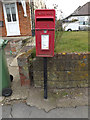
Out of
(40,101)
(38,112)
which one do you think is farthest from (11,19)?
(38,112)

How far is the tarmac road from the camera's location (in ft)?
7.54

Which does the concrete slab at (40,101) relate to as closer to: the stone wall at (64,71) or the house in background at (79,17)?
the stone wall at (64,71)

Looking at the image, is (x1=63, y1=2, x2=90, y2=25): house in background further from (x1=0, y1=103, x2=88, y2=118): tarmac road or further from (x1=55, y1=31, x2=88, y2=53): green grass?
(x1=0, y1=103, x2=88, y2=118): tarmac road

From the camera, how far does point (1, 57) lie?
2646mm

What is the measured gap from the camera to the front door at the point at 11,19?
812 cm

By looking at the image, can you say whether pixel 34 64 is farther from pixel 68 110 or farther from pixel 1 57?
pixel 68 110

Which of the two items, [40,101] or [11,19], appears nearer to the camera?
[40,101]

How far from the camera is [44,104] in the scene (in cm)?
257

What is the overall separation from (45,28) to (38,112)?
6.20ft

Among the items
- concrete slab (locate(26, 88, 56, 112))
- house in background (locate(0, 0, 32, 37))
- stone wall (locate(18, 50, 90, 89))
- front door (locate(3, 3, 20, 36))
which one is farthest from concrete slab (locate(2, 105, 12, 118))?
front door (locate(3, 3, 20, 36))

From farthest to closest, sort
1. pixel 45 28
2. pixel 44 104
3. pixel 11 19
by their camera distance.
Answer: pixel 11 19 < pixel 44 104 < pixel 45 28

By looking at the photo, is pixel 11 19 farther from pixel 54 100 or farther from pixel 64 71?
pixel 54 100

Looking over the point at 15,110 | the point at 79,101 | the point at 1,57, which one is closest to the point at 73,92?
the point at 79,101

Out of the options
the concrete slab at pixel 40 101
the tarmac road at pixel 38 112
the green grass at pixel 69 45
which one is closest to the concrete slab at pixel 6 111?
the tarmac road at pixel 38 112
